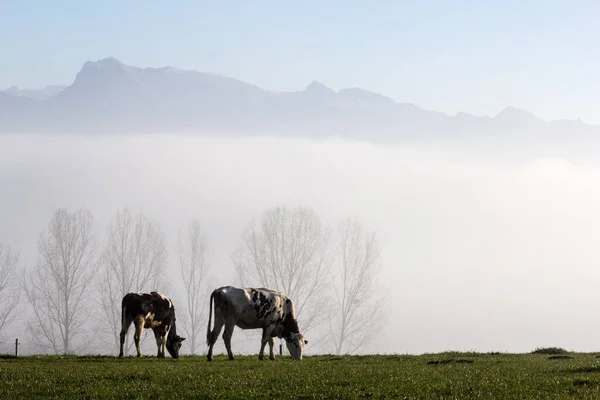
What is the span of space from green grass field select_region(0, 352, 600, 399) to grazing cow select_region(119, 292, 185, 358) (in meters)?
11.0

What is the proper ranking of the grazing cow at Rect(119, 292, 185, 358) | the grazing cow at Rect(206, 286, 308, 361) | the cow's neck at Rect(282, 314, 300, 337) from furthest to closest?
the grazing cow at Rect(119, 292, 185, 358), the cow's neck at Rect(282, 314, 300, 337), the grazing cow at Rect(206, 286, 308, 361)

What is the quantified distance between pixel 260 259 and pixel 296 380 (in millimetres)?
84388

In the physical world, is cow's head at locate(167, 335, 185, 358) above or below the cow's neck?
below

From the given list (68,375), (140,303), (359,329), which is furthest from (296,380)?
(359,329)

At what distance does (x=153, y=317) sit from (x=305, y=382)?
67.3 feet

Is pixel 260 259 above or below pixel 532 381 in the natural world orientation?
above

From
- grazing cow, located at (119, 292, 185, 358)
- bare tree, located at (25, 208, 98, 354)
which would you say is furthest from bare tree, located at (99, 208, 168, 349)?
grazing cow, located at (119, 292, 185, 358)

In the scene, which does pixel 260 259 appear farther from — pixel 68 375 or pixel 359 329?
pixel 68 375

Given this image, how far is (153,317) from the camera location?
4512 centimetres

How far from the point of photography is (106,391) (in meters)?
24.4

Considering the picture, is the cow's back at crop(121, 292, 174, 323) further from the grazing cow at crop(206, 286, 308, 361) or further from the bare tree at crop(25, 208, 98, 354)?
the bare tree at crop(25, 208, 98, 354)

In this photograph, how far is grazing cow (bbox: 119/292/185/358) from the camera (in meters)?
44.3

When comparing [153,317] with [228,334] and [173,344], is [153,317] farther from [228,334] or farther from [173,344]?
[228,334]

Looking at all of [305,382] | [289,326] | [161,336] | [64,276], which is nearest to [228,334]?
[289,326]
